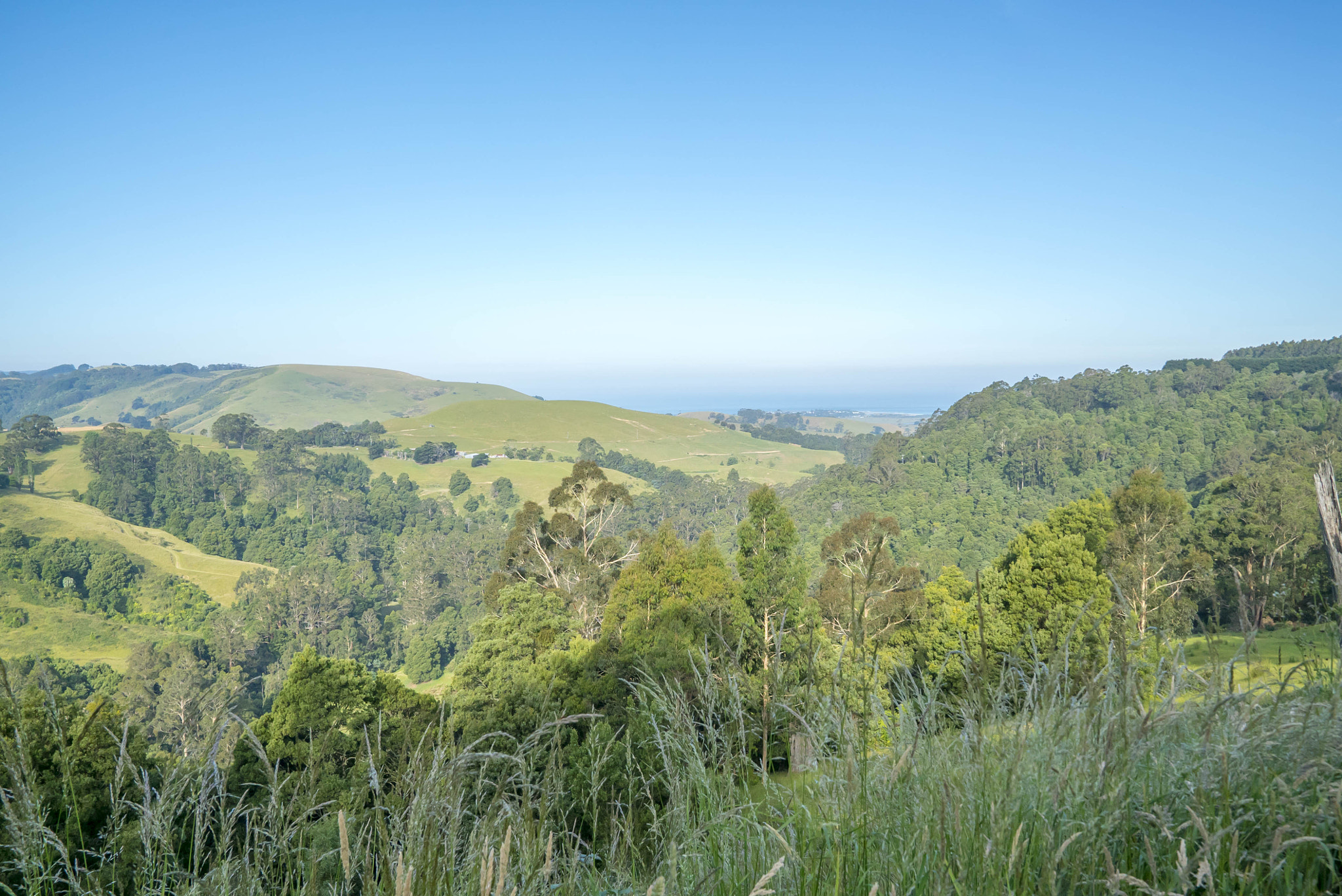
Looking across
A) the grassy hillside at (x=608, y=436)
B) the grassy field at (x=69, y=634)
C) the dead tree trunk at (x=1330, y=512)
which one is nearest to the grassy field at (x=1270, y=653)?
the dead tree trunk at (x=1330, y=512)

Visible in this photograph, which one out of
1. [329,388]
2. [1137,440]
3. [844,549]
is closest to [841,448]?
[1137,440]

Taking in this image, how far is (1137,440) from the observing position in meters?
75.9

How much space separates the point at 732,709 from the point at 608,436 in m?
132

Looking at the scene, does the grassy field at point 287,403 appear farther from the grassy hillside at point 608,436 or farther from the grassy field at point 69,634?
the grassy field at point 69,634

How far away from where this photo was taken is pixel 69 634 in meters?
49.9

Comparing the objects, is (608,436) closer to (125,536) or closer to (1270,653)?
(125,536)

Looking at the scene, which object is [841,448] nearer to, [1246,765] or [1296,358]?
[1296,358]

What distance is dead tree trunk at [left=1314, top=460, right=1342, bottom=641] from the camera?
2797 mm

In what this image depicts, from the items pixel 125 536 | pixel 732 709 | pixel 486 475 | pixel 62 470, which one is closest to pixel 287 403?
pixel 62 470

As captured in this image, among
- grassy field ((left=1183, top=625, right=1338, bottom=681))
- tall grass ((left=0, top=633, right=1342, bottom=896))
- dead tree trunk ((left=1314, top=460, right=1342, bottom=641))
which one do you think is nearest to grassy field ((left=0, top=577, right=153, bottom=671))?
tall grass ((left=0, top=633, right=1342, bottom=896))

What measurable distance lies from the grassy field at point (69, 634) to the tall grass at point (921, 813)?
5771 centimetres

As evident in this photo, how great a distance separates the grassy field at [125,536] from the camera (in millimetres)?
62188

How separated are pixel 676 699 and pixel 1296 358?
4812 inches

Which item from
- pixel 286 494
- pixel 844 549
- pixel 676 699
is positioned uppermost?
pixel 676 699
